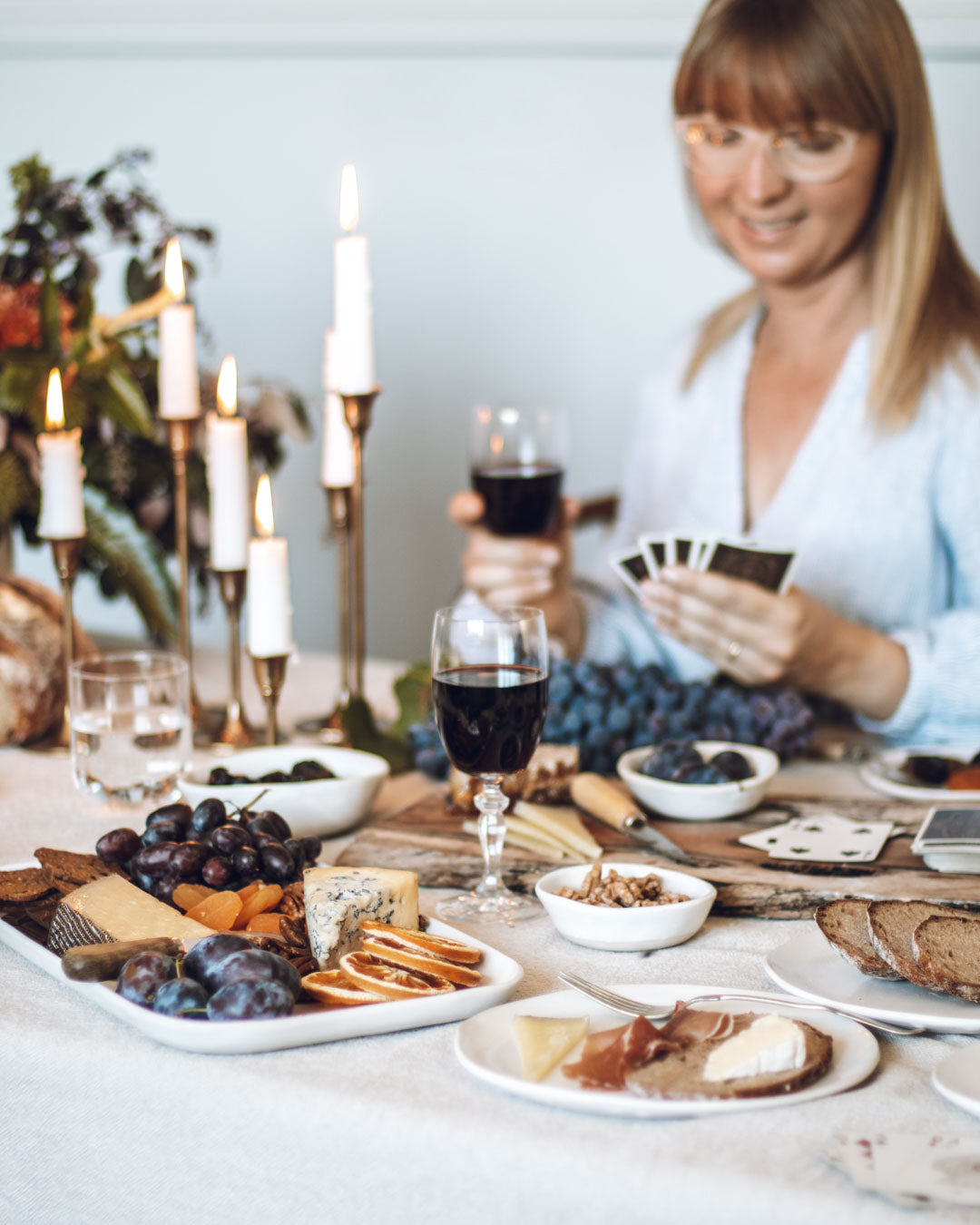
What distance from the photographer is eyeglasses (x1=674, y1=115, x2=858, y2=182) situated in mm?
1936

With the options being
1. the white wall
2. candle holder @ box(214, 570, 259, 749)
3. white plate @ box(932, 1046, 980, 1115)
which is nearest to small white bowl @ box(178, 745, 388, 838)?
candle holder @ box(214, 570, 259, 749)

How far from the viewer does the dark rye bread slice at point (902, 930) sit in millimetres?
894

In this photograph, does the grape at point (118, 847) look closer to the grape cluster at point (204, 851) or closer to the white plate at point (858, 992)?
the grape cluster at point (204, 851)

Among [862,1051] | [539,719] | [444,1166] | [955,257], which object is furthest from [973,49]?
[444,1166]

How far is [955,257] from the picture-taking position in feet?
7.00

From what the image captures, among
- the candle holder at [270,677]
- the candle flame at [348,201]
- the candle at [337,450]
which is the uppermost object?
the candle flame at [348,201]

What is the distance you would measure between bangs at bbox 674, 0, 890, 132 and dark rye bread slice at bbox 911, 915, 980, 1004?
1.37m

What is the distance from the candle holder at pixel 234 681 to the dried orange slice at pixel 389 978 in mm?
770

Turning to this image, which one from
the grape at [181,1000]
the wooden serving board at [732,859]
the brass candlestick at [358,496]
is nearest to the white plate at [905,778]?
the wooden serving board at [732,859]

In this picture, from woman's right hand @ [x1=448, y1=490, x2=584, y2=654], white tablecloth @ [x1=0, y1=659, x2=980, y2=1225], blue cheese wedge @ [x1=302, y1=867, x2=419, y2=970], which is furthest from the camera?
woman's right hand @ [x1=448, y1=490, x2=584, y2=654]

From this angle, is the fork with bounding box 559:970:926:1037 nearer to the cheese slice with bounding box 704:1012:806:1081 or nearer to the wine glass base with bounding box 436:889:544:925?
the cheese slice with bounding box 704:1012:806:1081

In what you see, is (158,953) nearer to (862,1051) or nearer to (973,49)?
(862,1051)

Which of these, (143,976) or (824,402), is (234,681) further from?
(824,402)

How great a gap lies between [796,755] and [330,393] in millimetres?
781
